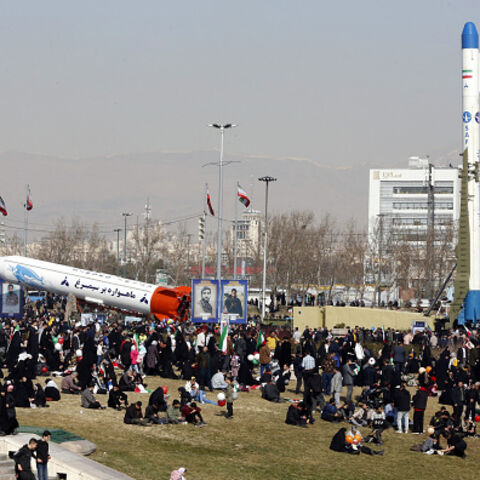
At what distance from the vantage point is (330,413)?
23.3m

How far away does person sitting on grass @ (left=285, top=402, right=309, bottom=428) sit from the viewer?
22.5 m

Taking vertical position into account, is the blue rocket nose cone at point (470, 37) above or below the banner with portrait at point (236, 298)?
above

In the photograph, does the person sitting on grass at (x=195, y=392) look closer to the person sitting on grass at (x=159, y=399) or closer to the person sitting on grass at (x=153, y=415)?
the person sitting on grass at (x=159, y=399)

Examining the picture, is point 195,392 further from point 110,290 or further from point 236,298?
point 110,290

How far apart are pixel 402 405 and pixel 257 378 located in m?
8.32

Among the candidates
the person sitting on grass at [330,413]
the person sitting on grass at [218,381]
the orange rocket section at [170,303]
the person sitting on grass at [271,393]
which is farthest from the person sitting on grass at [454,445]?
the orange rocket section at [170,303]

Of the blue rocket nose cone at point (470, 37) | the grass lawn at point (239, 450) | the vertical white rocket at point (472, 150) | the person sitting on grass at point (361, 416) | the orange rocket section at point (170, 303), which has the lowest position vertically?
the grass lawn at point (239, 450)

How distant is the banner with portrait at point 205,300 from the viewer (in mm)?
36844

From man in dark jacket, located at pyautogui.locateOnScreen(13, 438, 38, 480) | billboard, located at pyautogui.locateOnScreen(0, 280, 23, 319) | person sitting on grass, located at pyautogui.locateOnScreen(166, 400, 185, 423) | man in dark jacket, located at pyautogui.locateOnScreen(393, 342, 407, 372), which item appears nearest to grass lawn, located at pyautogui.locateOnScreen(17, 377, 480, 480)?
person sitting on grass, located at pyautogui.locateOnScreen(166, 400, 185, 423)

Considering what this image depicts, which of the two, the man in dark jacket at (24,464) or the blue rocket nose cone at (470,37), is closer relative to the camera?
the man in dark jacket at (24,464)

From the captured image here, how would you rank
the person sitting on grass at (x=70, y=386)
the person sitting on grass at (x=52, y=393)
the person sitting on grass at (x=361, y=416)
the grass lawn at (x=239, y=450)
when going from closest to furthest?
the grass lawn at (x=239, y=450)
the person sitting on grass at (x=361, y=416)
the person sitting on grass at (x=52, y=393)
the person sitting on grass at (x=70, y=386)

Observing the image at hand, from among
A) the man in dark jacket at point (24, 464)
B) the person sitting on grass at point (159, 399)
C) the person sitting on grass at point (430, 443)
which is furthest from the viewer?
the person sitting on grass at point (159, 399)

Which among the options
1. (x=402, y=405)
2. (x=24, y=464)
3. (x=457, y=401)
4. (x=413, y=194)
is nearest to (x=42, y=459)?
(x=24, y=464)

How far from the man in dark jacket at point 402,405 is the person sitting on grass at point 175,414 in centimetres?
554
